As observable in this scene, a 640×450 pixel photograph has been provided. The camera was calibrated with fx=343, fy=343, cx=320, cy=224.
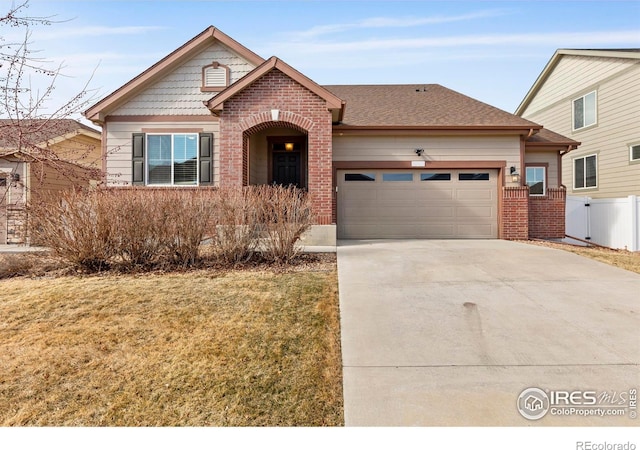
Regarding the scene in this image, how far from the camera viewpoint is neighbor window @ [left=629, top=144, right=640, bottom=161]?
499 inches

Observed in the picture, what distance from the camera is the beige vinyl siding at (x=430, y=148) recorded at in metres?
11.1

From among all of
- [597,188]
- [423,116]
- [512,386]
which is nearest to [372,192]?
[423,116]

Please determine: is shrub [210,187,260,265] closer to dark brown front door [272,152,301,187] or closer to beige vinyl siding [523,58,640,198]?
dark brown front door [272,152,301,187]

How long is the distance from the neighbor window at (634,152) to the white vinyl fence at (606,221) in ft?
8.50

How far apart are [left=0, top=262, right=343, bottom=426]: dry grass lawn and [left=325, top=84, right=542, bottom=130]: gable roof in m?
7.51

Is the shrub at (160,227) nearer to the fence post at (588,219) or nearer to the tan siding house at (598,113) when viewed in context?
the fence post at (588,219)

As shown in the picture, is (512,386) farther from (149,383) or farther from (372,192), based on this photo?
(372,192)

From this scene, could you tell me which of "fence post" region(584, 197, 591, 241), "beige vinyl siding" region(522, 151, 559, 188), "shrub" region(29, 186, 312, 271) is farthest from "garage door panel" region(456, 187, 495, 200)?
"shrub" region(29, 186, 312, 271)

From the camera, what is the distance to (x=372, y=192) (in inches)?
443

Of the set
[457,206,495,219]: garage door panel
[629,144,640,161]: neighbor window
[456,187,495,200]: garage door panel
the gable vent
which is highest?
the gable vent

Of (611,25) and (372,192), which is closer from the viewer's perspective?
(611,25)

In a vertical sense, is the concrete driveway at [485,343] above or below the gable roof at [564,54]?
below

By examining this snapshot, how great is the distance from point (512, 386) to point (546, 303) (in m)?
2.38
